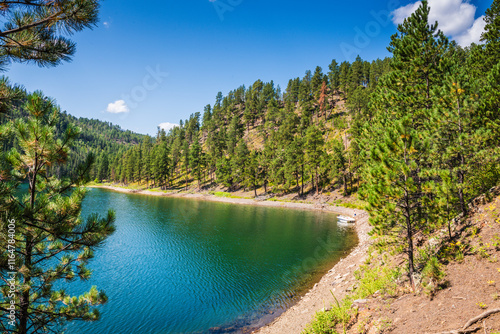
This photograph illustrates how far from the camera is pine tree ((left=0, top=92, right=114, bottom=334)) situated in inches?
212

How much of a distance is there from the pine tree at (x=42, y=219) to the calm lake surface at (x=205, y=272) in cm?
757

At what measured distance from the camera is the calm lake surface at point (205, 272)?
13.3m

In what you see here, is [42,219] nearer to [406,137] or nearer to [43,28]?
[43,28]

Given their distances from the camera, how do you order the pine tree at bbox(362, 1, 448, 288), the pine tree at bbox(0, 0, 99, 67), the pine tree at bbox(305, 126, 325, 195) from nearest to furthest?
the pine tree at bbox(0, 0, 99, 67)
the pine tree at bbox(362, 1, 448, 288)
the pine tree at bbox(305, 126, 325, 195)

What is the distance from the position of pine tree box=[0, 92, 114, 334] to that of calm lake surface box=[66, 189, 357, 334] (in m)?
7.57

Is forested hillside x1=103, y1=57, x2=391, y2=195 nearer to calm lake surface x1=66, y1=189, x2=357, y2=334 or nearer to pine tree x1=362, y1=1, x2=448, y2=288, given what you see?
calm lake surface x1=66, y1=189, x2=357, y2=334

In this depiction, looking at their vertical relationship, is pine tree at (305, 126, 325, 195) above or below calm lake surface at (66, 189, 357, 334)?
above

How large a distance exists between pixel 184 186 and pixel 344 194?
200 ft

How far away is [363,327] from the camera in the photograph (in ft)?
27.5

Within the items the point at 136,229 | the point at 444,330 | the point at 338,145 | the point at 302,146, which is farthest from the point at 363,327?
the point at 302,146

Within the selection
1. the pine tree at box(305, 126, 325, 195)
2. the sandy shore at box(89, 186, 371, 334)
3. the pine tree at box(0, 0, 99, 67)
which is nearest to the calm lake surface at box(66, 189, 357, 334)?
the sandy shore at box(89, 186, 371, 334)

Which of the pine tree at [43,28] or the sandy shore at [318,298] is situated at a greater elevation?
the pine tree at [43,28]

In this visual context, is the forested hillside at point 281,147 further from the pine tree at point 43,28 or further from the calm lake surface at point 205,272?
the pine tree at point 43,28

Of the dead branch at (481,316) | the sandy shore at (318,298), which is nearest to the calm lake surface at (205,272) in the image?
the sandy shore at (318,298)
